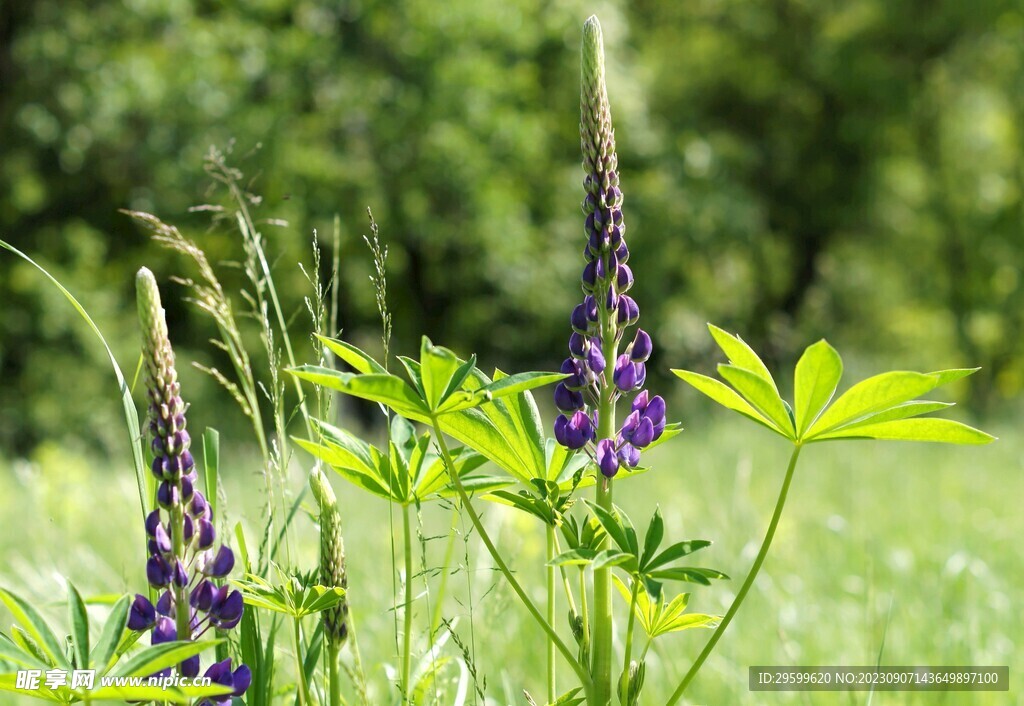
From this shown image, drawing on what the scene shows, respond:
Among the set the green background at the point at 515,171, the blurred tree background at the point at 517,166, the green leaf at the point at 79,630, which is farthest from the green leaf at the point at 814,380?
the blurred tree background at the point at 517,166

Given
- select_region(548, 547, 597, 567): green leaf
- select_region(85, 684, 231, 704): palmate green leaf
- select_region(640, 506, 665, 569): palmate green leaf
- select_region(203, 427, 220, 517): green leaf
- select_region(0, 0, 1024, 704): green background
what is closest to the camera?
select_region(85, 684, 231, 704): palmate green leaf

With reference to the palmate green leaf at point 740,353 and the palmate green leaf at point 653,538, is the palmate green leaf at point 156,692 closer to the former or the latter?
the palmate green leaf at point 653,538

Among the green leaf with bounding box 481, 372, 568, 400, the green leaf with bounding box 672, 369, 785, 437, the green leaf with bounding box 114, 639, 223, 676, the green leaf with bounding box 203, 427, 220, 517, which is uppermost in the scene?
the green leaf with bounding box 481, 372, 568, 400

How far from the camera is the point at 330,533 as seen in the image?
1.19 metres

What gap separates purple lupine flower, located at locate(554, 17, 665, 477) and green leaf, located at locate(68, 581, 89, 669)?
0.57m

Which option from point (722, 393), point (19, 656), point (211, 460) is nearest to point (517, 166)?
point (211, 460)

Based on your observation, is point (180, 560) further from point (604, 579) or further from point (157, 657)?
point (604, 579)

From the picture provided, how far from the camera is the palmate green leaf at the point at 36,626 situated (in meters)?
0.92

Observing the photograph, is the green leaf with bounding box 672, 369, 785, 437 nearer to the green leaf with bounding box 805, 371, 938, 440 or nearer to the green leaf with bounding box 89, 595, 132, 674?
the green leaf with bounding box 805, 371, 938, 440

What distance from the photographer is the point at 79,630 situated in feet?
3.26

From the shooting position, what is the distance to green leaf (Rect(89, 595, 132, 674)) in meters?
0.96

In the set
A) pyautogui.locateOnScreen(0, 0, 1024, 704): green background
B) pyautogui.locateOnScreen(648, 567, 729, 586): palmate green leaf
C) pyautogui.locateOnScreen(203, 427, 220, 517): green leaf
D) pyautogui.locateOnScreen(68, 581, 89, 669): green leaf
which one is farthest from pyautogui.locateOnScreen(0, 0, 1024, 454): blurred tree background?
pyautogui.locateOnScreen(648, 567, 729, 586): palmate green leaf

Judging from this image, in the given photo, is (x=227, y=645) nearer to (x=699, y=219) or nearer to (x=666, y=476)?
(x=666, y=476)

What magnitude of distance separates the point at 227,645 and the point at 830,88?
21.9m
